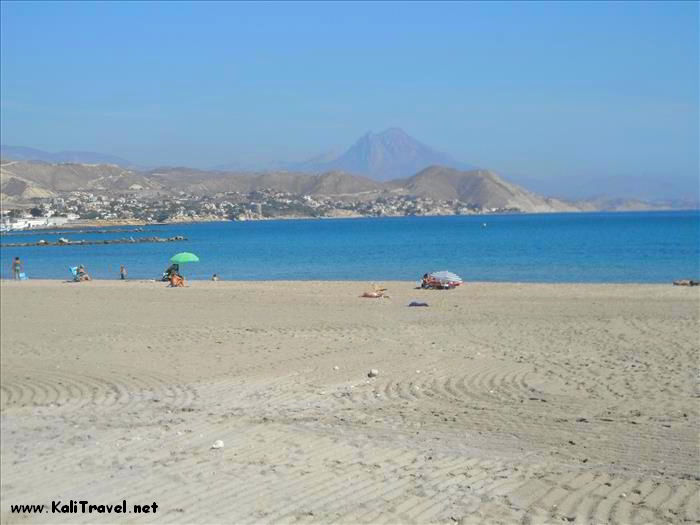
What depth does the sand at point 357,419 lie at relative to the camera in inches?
248

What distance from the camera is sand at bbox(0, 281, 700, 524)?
6.30 metres

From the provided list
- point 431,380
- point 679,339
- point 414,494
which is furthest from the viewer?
point 679,339

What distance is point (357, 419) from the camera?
8719 millimetres

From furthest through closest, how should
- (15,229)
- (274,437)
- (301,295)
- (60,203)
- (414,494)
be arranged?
(60,203), (15,229), (301,295), (274,437), (414,494)

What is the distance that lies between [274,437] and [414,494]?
7.15 feet

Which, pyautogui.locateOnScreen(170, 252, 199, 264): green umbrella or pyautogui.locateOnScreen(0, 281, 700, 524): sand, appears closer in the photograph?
pyautogui.locateOnScreen(0, 281, 700, 524): sand

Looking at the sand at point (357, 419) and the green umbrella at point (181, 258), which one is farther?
the green umbrella at point (181, 258)

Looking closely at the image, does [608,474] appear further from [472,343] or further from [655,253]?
[655,253]

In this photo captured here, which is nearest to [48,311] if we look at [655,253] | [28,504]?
[28,504]

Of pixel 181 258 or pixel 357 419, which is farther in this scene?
pixel 181 258

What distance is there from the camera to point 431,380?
10641mm

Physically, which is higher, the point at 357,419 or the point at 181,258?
the point at 357,419

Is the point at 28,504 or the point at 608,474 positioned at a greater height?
the point at 608,474

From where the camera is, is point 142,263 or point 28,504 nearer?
point 28,504
